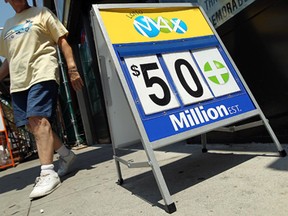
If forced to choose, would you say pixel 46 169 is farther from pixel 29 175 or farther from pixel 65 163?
pixel 29 175

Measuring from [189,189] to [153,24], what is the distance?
3.89 ft

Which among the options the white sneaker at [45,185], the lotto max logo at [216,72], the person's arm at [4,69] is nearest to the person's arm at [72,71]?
the person's arm at [4,69]

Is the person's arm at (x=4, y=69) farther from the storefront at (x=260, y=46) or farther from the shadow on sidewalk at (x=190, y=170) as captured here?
the storefront at (x=260, y=46)

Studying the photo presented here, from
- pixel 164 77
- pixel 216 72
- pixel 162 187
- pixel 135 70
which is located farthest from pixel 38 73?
pixel 162 187

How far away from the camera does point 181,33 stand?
2.33m

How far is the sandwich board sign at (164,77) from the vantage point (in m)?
1.91

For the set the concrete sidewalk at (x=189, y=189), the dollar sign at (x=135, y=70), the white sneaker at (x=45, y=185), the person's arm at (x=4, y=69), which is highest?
the person's arm at (x=4, y=69)

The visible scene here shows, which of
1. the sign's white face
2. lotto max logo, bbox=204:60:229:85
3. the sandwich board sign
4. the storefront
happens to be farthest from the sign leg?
the storefront

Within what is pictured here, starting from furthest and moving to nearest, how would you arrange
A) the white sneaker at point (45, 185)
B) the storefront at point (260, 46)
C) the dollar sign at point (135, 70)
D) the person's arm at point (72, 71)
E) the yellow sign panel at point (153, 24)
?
the person's arm at point (72, 71), the white sneaker at point (45, 185), the storefront at point (260, 46), the yellow sign panel at point (153, 24), the dollar sign at point (135, 70)

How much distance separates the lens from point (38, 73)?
2809 mm

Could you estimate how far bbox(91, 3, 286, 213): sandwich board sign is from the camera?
1.91m

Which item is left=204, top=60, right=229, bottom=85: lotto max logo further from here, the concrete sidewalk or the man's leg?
the man's leg

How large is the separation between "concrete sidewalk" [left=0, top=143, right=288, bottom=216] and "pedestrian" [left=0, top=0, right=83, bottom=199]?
1.15 ft

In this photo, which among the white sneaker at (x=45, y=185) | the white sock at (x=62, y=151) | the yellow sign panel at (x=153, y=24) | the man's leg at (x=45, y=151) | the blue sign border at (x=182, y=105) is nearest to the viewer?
the blue sign border at (x=182, y=105)
